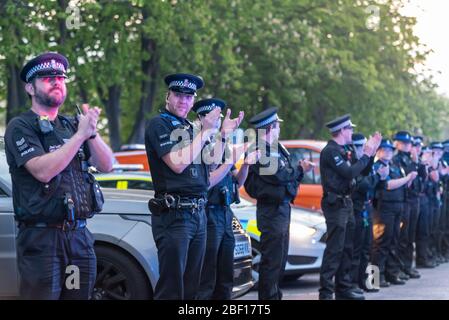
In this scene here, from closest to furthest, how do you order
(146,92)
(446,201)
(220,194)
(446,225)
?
(220,194)
(446,201)
(446,225)
(146,92)

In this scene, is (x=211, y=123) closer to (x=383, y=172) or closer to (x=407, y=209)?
(x=383, y=172)

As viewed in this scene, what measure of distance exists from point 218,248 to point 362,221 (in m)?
3.31

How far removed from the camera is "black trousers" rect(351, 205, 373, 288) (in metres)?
9.98

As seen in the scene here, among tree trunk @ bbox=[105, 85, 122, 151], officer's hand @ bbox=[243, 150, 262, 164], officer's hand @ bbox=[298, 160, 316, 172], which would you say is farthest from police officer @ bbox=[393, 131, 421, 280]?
tree trunk @ bbox=[105, 85, 122, 151]

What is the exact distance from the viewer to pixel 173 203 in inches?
238

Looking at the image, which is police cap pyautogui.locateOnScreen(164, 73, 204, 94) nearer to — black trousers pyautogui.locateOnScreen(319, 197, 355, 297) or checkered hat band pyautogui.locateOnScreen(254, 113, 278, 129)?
checkered hat band pyautogui.locateOnScreen(254, 113, 278, 129)

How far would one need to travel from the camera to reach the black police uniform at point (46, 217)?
480 centimetres

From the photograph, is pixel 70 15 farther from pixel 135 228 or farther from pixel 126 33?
pixel 135 228

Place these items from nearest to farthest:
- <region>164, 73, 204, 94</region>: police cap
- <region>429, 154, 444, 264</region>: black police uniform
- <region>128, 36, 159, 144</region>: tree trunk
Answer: <region>164, 73, 204, 94</region>: police cap, <region>429, 154, 444, 264</region>: black police uniform, <region>128, 36, 159, 144</region>: tree trunk

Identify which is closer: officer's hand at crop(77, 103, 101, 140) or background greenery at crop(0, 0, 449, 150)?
officer's hand at crop(77, 103, 101, 140)

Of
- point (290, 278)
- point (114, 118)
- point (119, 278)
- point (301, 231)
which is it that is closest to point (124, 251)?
point (119, 278)

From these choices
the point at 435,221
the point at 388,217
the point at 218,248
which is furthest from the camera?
the point at 435,221

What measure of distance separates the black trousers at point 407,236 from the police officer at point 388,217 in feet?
1.40
